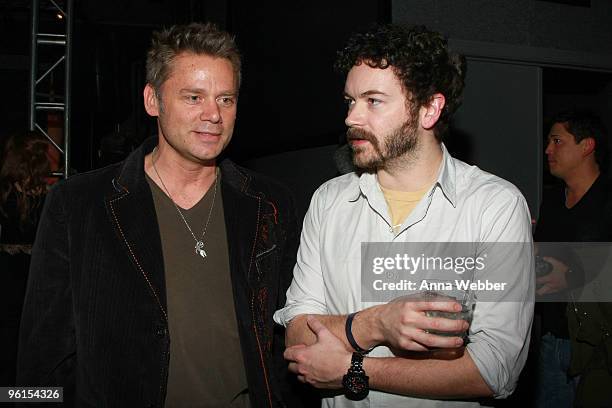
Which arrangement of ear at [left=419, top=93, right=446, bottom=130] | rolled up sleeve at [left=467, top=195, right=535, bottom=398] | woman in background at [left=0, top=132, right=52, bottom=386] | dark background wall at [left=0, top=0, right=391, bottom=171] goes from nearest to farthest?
1. rolled up sleeve at [left=467, top=195, right=535, bottom=398]
2. ear at [left=419, top=93, right=446, bottom=130]
3. woman in background at [left=0, top=132, right=52, bottom=386]
4. dark background wall at [left=0, top=0, right=391, bottom=171]

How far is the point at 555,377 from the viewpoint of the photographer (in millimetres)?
3082

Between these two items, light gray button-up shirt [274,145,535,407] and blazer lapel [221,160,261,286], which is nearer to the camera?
light gray button-up shirt [274,145,535,407]

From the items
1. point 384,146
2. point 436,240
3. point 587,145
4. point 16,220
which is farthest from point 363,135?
point 16,220

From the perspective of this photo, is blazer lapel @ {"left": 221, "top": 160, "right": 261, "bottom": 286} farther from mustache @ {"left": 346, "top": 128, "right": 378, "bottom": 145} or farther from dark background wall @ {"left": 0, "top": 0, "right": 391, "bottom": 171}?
dark background wall @ {"left": 0, "top": 0, "right": 391, "bottom": 171}

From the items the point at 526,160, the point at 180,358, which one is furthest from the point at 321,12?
the point at 180,358

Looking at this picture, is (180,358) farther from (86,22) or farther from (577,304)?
(86,22)

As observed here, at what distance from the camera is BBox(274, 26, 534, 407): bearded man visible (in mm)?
1569

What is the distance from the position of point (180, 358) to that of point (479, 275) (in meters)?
1.03

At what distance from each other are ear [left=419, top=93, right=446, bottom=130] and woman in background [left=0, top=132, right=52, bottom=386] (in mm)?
2412

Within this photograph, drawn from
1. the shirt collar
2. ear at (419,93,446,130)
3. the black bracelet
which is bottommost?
the black bracelet

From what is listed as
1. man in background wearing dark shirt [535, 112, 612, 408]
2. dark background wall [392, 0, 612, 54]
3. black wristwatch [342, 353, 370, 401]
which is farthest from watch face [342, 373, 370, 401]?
dark background wall [392, 0, 612, 54]

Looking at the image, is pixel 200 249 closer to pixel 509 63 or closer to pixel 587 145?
pixel 587 145

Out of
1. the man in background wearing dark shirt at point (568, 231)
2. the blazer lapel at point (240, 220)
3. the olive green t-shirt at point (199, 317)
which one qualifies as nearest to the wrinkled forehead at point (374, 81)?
the blazer lapel at point (240, 220)

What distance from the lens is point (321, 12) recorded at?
4.42 metres
